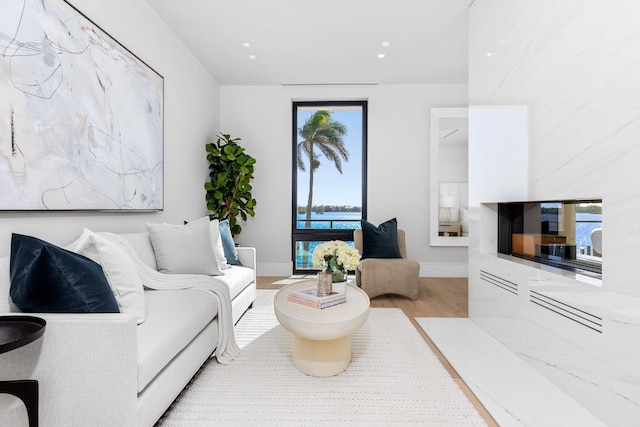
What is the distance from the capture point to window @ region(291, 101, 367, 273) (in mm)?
5277

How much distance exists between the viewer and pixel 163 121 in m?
3.36

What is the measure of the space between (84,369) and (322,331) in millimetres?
1095

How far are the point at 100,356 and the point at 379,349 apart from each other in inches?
70.6

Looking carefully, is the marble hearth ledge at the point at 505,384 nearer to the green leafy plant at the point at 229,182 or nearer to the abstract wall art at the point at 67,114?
the abstract wall art at the point at 67,114

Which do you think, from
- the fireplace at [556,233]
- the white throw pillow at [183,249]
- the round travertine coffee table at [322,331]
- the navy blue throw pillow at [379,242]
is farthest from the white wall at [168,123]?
the fireplace at [556,233]

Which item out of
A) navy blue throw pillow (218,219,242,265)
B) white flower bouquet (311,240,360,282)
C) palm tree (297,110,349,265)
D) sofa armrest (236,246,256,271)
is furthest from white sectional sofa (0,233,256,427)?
palm tree (297,110,349,265)

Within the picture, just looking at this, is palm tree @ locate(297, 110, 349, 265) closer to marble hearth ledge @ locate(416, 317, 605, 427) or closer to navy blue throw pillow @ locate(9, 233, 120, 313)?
marble hearth ledge @ locate(416, 317, 605, 427)

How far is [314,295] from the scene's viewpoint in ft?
7.37

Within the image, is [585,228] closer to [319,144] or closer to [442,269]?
[442,269]

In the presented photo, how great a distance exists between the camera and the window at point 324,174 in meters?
5.28

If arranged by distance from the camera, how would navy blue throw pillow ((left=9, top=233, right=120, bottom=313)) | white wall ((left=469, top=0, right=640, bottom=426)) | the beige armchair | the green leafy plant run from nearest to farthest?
1. navy blue throw pillow ((left=9, top=233, right=120, bottom=313))
2. white wall ((left=469, top=0, right=640, bottom=426))
3. the beige armchair
4. the green leafy plant

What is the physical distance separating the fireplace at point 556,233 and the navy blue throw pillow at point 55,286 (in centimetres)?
242

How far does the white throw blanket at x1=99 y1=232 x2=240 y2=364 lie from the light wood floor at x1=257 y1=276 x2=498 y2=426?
1464mm

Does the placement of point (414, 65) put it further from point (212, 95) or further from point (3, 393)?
point (3, 393)
